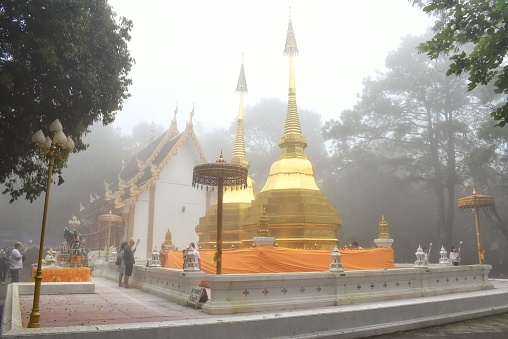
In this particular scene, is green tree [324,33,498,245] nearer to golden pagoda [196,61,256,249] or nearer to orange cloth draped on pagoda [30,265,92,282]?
golden pagoda [196,61,256,249]

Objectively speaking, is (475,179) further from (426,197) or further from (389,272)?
(389,272)

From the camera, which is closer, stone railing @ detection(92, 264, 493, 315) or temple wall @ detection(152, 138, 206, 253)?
stone railing @ detection(92, 264, 493, 315)

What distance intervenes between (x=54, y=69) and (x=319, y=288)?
8.49 metres

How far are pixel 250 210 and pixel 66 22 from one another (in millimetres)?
11719

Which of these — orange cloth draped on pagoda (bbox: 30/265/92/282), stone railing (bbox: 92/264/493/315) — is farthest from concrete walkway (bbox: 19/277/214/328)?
orange cloth draped on pagoda (bbox: 30/265/92/282)

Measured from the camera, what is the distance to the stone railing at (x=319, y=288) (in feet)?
29.3

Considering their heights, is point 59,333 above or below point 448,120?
below

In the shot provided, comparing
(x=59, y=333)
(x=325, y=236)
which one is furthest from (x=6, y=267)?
(x=59, y=333)

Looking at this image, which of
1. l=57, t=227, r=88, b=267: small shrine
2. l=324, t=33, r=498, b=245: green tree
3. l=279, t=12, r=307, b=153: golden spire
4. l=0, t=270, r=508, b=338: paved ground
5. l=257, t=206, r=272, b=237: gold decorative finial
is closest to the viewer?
l=0, t=270, r=508, b=338: paved ground

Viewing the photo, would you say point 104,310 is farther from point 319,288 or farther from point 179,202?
point 179,202

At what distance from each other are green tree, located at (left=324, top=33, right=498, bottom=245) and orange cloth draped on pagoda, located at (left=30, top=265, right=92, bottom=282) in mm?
24382

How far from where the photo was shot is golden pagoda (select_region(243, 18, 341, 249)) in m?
17.0

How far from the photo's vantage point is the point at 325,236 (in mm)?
17391

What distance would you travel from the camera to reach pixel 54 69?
33.9 feet
